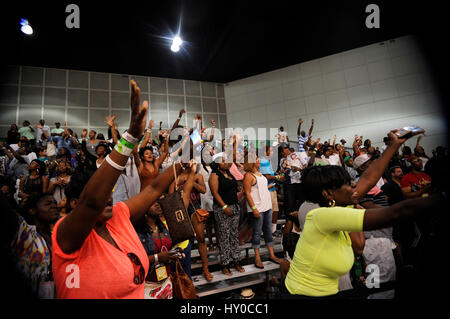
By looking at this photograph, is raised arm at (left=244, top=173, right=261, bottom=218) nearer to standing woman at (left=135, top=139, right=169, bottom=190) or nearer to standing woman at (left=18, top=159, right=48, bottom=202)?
standing woman at (left=135, top=139, right=169, bottom=190)

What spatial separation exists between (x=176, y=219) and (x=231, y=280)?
2.58 m

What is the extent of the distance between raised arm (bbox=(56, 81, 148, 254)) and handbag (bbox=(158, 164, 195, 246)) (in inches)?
48.4

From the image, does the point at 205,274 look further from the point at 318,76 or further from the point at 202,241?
the point at 318,76

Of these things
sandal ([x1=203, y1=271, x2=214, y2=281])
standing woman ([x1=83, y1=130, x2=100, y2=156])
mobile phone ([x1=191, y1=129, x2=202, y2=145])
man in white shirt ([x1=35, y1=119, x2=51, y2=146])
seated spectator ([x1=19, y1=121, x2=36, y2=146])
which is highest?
seated spectator ([x1=19, y1=121, x2=36, y2=146])

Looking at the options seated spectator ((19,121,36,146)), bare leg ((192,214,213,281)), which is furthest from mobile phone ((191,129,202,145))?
seated spectator ((19,121,36,146))

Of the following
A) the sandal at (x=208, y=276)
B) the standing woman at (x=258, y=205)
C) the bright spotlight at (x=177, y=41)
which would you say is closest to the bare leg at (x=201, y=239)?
the sandal at (x=208, y=276)

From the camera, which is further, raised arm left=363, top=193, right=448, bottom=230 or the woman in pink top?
raised arm left=363, top=193, right=448, bottom=230

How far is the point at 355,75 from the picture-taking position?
491 inches

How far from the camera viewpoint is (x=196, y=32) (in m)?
10.0

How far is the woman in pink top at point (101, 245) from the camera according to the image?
1.00 meters

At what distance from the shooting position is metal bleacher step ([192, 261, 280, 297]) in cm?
387

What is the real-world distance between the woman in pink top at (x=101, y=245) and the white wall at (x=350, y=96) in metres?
12.7

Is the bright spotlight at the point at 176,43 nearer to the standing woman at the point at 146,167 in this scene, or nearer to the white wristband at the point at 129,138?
the standing woman at the point at 146,167

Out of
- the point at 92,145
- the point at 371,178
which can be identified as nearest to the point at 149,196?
the point at 371,178
